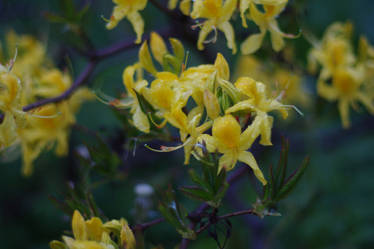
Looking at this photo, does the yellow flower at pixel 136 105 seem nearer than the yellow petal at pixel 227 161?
No

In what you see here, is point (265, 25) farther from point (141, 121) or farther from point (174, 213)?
point (174, 213)

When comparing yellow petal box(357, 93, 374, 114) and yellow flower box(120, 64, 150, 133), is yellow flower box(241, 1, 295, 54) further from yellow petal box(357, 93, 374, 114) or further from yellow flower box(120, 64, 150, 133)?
yellow petal box(357, 93, 374, 114)

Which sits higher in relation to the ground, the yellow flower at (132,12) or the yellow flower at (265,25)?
the yellow flower at (132,12)

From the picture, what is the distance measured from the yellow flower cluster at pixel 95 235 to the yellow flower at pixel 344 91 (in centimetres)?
82

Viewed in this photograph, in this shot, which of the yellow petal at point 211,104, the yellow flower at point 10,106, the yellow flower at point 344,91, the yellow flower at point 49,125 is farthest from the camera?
the yellow flower at point 344,91

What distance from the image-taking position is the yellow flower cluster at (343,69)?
4.30 feet

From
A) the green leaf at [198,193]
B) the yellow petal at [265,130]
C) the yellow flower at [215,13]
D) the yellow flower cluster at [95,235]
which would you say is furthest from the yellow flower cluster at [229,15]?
the yellow flower cluster at [95,235]

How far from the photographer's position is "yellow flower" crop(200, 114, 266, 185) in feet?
2.54

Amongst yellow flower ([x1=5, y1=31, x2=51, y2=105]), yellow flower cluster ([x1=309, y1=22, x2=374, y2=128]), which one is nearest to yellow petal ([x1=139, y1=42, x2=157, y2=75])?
yellow flower ([x1=5, y1=31, x2=51, y2=105])

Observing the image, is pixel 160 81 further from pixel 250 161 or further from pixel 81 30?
pixel 81 30

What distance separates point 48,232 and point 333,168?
1.18 metres

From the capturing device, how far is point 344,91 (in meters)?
1.38

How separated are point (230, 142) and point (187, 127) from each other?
3.3 inches

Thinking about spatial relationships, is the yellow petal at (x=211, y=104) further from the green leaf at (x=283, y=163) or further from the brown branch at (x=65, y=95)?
the brown branch at (x=65, y=95)
